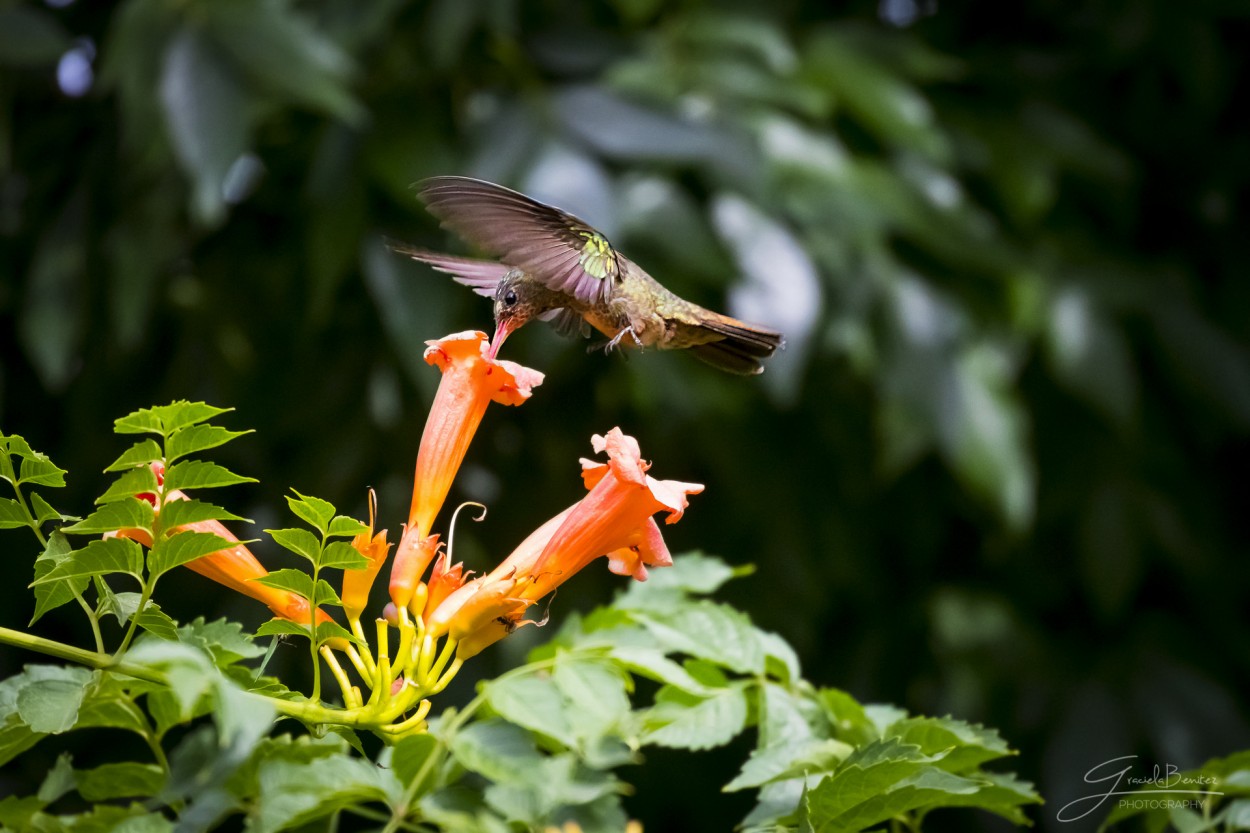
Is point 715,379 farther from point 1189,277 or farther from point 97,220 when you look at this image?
point 1189,277

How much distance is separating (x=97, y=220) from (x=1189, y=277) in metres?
3.54

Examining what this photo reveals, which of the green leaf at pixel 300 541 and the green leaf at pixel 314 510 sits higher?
the green leaf at pixel 314 510

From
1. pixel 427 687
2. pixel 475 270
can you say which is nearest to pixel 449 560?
pixel 427 687

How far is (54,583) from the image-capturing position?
3.76 ft

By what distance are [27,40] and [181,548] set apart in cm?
249

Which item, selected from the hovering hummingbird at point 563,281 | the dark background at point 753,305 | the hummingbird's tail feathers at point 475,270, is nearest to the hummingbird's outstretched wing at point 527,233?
the hovering hummingbird at point 563,281

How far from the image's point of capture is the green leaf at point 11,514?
1074 millimetres

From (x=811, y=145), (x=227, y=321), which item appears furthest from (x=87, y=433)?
(x=811, y=145)

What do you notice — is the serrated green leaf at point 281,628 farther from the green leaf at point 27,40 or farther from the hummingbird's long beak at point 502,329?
the green leaf at point 27,40

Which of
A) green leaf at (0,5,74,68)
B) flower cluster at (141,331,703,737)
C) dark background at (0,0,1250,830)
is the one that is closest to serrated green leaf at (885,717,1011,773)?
flower cluster at (141,331,703,737)

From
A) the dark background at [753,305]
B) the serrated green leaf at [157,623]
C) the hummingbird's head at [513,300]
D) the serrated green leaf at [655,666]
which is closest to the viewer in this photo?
the serrated green leaf at [157,623]

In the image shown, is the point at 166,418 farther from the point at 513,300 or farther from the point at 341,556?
the point at 513,300

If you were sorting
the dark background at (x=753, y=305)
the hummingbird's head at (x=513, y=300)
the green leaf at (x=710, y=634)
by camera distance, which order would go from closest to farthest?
the green leaf at (x=710, y=634)
the hummingbird's head at (x=513, y=300)
the dark background at (x=753, y=305)

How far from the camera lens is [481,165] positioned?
295 cm
